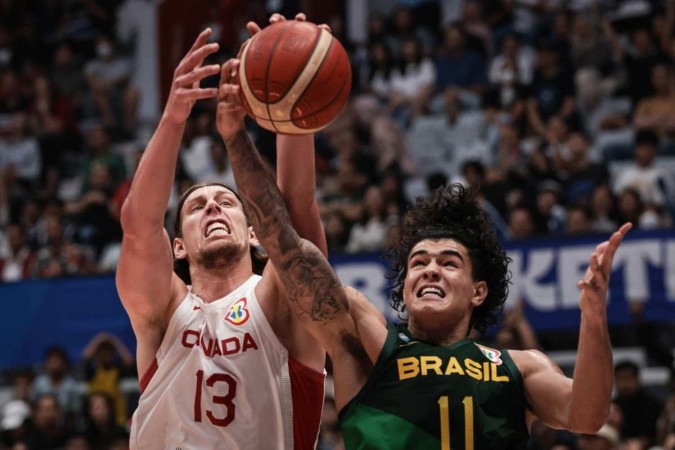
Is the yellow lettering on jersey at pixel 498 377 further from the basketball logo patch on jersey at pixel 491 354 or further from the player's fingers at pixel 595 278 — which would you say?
the player's fingers at pixel 595 278

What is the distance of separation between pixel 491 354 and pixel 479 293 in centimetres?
32

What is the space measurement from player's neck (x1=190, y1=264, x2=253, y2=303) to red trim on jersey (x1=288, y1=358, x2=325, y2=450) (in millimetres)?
467

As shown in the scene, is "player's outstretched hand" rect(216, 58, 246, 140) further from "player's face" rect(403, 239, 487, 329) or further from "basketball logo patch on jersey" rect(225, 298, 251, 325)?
"player's face" rect(403, 239, 487, 329)

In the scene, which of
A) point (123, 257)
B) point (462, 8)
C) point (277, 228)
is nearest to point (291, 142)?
point (277, 228)

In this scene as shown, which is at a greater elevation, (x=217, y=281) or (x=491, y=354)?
(x=217, y=281)

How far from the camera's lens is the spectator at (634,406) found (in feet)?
28.9

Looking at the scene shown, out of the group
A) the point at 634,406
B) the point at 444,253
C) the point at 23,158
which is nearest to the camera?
the point at 444,253

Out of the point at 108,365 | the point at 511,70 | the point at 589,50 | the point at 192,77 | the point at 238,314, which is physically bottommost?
the point at 108,365

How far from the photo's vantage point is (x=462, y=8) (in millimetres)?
14656

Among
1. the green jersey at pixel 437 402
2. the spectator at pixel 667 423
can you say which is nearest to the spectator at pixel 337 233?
the spectator at pixel 667 423

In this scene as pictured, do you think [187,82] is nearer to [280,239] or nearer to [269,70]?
[269,70]

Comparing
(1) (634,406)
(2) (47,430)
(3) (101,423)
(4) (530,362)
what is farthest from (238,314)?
→ (2) (47,430)

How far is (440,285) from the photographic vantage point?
495 cm

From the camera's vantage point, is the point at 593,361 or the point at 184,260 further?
the point at 184,260
